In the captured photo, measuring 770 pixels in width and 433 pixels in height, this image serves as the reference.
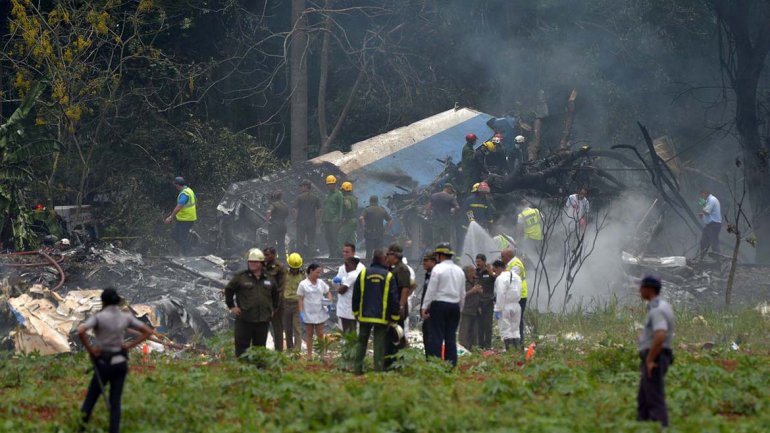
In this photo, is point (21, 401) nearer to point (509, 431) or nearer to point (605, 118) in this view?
point (509, 431)

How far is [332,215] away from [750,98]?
9842 mm

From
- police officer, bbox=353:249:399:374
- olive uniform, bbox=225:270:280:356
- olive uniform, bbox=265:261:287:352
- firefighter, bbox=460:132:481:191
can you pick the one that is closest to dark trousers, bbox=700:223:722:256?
firefighter, bbox=460:132:481:191

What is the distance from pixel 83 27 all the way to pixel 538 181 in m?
11.2

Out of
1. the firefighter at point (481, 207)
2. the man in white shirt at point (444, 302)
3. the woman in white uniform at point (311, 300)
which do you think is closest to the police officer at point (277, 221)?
the firefighter at point (481, 207)

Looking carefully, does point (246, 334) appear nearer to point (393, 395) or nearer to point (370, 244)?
point (393, 395)

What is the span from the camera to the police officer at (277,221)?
21.9m

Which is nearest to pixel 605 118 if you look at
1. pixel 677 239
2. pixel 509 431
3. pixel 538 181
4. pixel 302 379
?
pixel 677 239

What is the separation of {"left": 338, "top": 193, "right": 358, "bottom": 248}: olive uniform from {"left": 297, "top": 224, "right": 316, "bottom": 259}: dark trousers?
0.65 meters

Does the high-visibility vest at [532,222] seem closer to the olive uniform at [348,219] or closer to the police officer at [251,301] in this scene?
the olive uniform at [348,219]

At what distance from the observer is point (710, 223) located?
74.2 feet

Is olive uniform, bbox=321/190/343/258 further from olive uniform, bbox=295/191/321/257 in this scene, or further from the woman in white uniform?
the woman in white uniform

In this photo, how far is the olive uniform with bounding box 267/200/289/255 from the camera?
71.9ft

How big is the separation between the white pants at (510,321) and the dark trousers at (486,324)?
Result: 50cm

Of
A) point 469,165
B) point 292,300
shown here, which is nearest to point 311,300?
point 292,300
